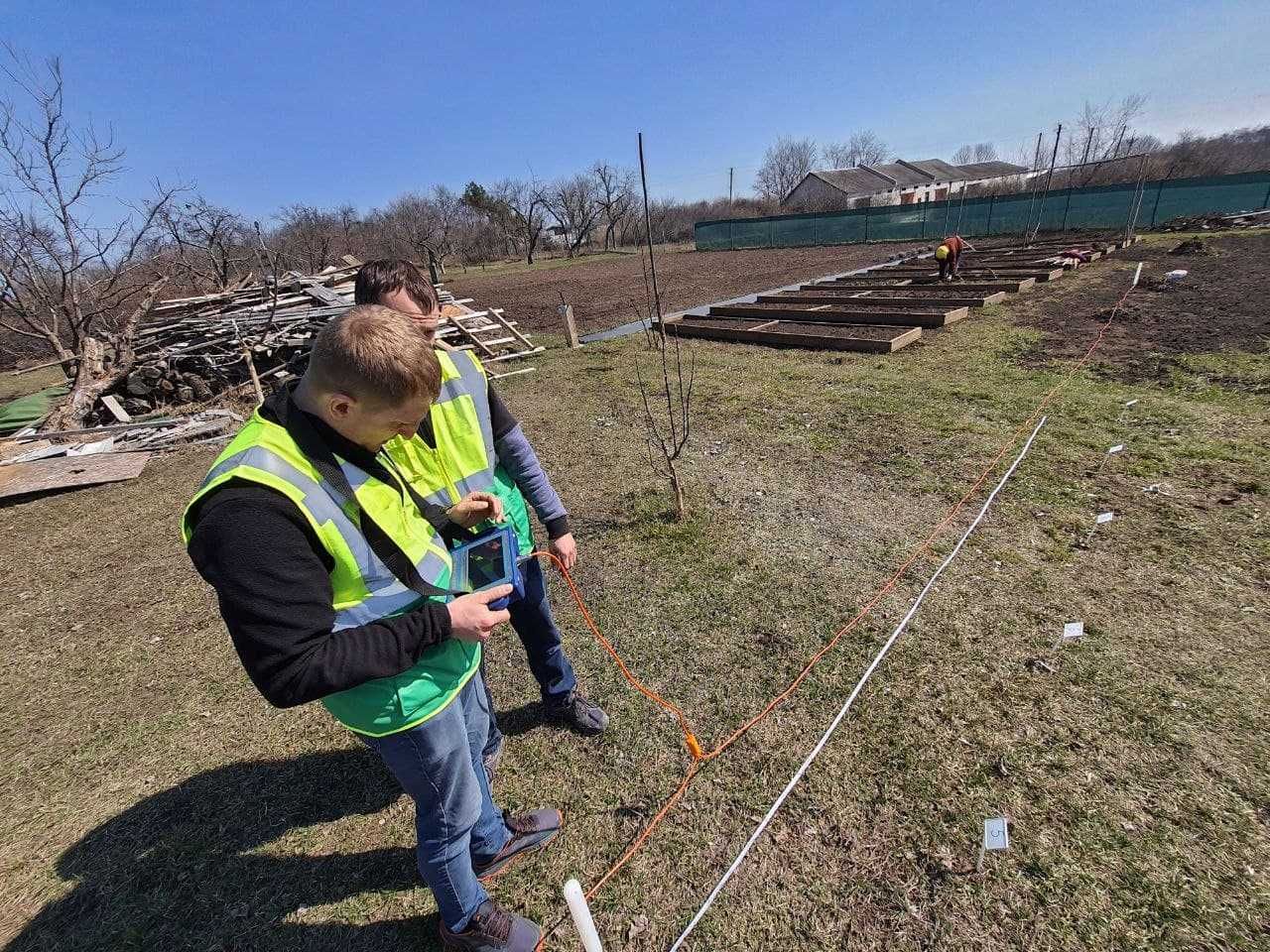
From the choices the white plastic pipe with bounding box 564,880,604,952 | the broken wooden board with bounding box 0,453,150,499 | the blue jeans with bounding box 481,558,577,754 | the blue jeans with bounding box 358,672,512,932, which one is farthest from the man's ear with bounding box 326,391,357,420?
the broken wooden board with bounding box 0,453,150,499

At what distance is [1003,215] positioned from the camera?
86.1 feet

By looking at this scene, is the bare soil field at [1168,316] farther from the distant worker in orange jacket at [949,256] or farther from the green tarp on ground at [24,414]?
the green tarp on ground at [24,414]

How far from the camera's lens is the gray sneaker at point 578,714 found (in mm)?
2803

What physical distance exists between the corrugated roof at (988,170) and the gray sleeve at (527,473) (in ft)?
256

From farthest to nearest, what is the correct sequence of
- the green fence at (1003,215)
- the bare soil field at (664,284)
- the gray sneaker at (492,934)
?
the green fence at (1003,215) → the bare soil field at (664,284) → the gray sneaker at (492,934)

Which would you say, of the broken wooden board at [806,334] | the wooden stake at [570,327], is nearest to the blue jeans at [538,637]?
the broken wooden board at [806,334]

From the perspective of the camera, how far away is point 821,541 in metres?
4.19

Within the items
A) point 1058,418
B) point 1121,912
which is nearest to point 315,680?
point 1121,912

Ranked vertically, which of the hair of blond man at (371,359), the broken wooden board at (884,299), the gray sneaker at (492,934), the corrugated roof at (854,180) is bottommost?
the gray sneaker at (492,934)

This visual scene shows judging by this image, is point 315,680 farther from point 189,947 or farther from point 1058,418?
point 1058,418

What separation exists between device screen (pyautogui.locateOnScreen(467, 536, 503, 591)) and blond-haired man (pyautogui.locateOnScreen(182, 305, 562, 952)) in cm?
16

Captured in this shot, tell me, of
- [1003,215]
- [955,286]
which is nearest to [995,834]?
[955,286]

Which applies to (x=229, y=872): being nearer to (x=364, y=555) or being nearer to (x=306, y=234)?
(x=364, y=555)

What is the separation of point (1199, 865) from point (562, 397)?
795 cm
